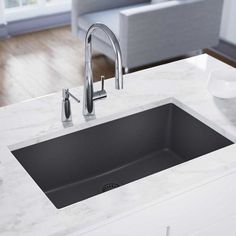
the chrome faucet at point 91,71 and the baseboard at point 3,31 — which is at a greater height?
the chrome faucet at point 91,71

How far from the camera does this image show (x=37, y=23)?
5.21 meters

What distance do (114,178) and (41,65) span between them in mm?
2643

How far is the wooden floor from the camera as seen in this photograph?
4.07 metres

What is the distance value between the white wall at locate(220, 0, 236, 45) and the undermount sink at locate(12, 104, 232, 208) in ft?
9.23

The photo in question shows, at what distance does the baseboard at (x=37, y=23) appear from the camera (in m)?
5.09

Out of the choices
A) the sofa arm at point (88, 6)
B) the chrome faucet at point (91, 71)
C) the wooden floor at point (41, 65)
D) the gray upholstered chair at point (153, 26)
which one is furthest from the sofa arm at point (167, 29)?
the chrome faucet at point (91, 71)

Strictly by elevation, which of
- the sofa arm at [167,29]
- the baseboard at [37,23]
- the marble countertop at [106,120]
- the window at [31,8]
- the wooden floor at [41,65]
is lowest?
the wooden floor at [41,65]

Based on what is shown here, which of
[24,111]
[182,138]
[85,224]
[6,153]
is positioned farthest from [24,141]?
[182,138]

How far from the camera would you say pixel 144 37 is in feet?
13.2

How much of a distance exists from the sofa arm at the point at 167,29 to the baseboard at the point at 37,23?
4.96 feet

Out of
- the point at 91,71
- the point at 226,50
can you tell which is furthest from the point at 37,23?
the point at 91,71

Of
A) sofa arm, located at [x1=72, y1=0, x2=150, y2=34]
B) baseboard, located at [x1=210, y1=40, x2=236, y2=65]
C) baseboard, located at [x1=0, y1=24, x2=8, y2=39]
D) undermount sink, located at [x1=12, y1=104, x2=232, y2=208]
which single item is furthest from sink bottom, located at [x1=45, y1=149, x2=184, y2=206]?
baseboard, located at [x1=0, y1=24, x2=8, y2=39]

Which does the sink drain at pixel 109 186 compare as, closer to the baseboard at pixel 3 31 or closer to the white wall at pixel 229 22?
the white wall at pixel 229 22

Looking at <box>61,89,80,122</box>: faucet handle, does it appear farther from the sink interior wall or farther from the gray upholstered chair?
the gray upholstered chair
